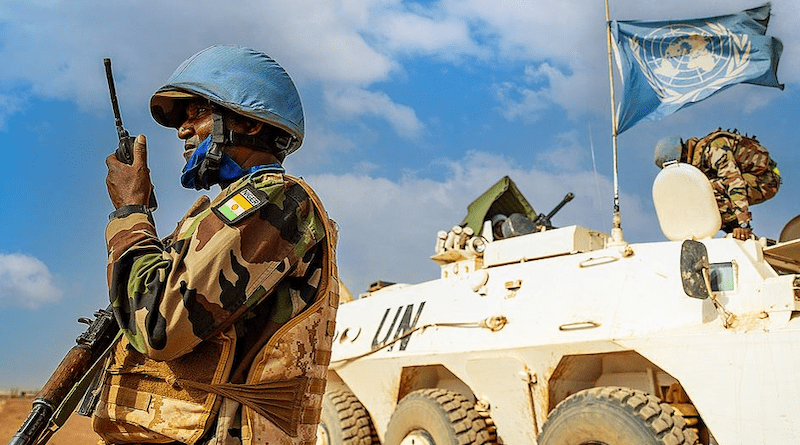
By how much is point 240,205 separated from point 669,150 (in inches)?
263

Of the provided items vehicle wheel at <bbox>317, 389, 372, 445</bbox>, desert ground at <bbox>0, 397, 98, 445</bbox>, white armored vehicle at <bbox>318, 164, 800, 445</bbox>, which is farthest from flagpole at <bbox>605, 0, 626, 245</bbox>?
desert ground at <bbox>0, 397, 98, 445</bbox>

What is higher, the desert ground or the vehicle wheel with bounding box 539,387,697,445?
the desert ground

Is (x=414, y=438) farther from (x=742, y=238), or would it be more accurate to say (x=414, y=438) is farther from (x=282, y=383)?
(x=282, y=383)

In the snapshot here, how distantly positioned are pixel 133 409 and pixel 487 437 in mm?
5536

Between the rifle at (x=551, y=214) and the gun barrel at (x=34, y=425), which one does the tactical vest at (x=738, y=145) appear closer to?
the rifle at (x=551, y=214)

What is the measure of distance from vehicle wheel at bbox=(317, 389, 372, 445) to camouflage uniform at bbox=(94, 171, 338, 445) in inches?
259

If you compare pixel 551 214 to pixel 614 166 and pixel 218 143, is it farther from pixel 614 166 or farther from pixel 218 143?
pixel 218 143

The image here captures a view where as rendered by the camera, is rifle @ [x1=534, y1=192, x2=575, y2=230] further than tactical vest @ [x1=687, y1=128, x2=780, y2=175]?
Yes

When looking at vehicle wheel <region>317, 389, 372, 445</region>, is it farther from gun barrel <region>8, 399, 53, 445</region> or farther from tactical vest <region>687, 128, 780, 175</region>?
gun barrel <region>8, 399, 53, 445</region>

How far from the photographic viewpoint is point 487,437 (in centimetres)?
748

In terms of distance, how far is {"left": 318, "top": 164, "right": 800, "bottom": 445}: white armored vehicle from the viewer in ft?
18.9

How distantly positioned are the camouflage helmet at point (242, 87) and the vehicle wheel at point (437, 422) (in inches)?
202

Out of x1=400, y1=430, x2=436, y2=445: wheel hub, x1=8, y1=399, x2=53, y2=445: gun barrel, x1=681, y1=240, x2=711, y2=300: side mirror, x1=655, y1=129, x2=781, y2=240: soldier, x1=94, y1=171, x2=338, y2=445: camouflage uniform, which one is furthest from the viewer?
x1=655, y1=129, x2=781, y2=240: soldier

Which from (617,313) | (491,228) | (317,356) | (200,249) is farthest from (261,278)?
(491,228)
